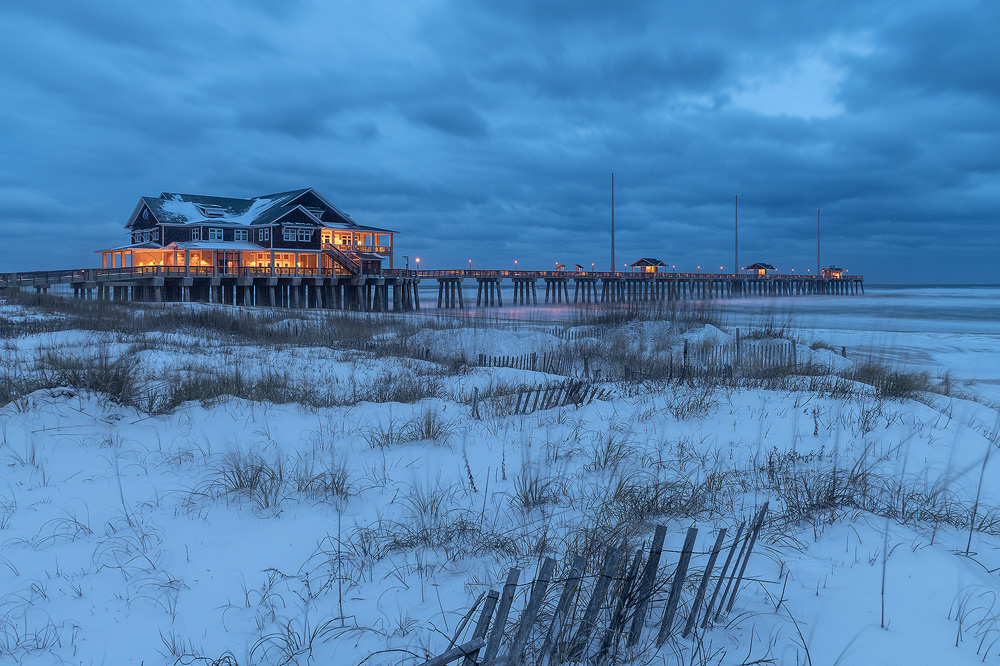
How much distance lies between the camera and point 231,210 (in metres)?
49.1

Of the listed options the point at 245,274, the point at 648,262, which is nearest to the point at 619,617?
the point at 245,274

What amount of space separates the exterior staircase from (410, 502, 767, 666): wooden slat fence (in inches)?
1811

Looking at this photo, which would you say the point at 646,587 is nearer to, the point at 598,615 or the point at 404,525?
the point at 598,615

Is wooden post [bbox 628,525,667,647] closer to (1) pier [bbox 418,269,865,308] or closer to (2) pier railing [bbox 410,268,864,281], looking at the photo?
(1) pier [bbox 418,269,865,308]

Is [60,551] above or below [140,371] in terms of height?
below

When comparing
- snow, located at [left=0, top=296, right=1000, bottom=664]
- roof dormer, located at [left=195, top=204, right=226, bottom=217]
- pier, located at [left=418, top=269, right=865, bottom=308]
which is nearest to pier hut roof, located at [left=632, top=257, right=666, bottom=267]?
pier, located at [left=418, top=269, right=865, bottom=308]

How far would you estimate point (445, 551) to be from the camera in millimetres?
3209

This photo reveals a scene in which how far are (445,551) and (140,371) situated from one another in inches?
279

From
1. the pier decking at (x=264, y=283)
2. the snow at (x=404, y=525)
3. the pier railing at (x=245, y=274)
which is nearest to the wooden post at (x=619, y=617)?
the snow at (x=404, y=525)

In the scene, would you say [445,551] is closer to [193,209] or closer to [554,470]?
[554,470]

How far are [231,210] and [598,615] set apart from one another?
54.5 meters

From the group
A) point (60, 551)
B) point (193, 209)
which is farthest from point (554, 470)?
point (193, 209)

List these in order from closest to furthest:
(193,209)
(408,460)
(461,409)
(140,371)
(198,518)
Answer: (198,518), (408,460), (461,409), (140,371), (193,209)

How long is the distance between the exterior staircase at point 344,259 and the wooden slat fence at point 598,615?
46.0 meters
